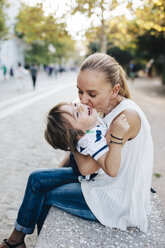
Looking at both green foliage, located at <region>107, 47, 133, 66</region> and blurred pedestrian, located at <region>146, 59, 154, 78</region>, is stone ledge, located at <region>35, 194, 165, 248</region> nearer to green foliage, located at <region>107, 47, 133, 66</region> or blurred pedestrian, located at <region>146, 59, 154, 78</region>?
blurred pedestrian, located at <region>146, 59, 154, 78</region>

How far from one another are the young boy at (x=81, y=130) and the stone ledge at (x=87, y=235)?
0.66 metres

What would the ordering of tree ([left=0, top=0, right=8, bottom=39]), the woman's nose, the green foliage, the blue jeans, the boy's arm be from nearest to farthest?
the boy's arm → the woman's nose → the blue jeans → tree ([left=0, top=0, right=8, bottom=39]) → the green foliage

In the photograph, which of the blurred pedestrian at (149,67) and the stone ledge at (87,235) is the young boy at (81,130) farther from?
the blurred pedestrian at (149,67)

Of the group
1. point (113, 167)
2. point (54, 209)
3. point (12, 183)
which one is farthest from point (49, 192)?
point (12, 183)

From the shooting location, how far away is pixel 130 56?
131ft

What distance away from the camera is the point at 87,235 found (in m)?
2.30

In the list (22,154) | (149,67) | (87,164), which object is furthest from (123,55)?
(87,164)

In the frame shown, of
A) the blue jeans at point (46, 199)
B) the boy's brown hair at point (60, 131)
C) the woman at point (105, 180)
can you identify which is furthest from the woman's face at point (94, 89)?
the blue jeans at point (46, 199)

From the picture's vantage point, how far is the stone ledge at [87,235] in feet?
7.21

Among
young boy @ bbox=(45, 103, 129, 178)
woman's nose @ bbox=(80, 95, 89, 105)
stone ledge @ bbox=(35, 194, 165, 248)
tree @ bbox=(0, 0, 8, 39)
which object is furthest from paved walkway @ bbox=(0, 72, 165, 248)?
tree @ bbox=(0, 0, 8, 39)

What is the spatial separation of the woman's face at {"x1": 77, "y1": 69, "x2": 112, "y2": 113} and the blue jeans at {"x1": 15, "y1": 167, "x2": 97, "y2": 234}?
2.47 feet

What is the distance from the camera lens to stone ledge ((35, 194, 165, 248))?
220 centimetres

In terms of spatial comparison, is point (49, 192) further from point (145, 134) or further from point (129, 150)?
point (145, 134)

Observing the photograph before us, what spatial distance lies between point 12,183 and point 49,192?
77.8 inches
